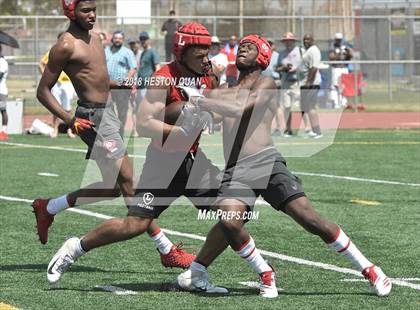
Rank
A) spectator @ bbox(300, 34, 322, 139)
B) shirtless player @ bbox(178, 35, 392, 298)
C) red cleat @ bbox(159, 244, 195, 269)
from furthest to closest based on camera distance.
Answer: spectator @ bbox(300, 34, 322, 139) < red cleat @ bbox(159, 244, 195, 269) < shirtless player @ bbox(178, 35, 392, 298)

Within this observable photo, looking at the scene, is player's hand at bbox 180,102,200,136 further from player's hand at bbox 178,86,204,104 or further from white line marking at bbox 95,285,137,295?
white line marking at bbox 95,285,137,295

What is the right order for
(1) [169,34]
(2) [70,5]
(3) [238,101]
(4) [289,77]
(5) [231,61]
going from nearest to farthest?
(3) [238,101]
(2) [70,5]
(4) [289,77]
(5) [231,61]
(1) [169,34]

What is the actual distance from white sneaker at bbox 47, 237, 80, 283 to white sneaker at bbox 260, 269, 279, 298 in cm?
142

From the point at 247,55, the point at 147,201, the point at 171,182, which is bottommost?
the point at 147,201

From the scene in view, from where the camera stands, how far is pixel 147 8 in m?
30.7

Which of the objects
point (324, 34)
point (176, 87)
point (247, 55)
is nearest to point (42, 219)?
point (176, 87)

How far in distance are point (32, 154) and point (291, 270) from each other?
11175 millimetres

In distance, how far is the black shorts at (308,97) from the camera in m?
22.6

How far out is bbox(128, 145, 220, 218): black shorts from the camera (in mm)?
7851

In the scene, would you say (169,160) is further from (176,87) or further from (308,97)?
(308,97)

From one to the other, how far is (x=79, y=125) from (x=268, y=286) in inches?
75.4

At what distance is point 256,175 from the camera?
25.2 ft

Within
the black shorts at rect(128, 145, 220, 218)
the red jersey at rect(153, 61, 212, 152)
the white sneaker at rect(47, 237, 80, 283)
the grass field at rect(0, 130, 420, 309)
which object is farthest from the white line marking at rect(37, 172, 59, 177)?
the red jersey at rect(153, 61, 212, 152)

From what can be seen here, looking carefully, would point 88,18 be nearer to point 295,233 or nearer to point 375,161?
point 295,233
